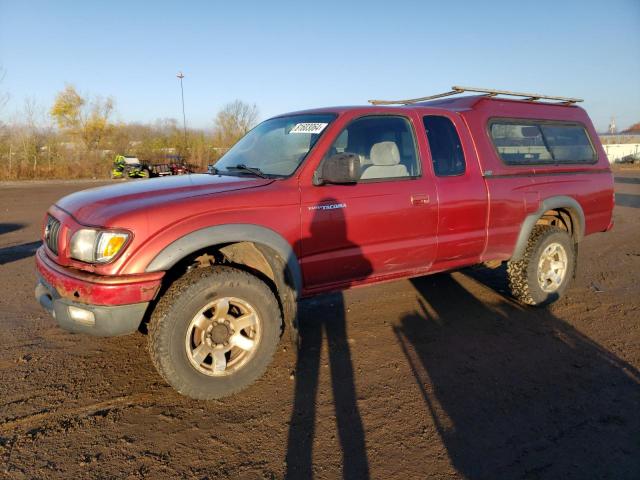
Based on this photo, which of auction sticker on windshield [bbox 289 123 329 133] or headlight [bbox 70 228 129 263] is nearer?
headlight [bbox 70 228 129 263]

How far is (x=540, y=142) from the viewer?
4.83m

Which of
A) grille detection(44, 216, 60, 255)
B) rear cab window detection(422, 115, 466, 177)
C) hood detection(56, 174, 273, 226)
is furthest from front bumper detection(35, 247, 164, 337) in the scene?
rear cab window detection(422, 115, 466, 177)

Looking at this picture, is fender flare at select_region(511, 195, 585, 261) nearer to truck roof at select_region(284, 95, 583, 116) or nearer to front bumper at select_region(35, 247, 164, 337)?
truck roof at select_region(284, 95, 583, 116)

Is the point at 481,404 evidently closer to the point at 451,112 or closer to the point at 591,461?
the point at 591,461

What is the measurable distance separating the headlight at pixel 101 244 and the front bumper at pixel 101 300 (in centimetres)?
12

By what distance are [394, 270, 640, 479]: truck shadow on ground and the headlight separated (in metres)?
2.24

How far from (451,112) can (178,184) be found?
2.61m

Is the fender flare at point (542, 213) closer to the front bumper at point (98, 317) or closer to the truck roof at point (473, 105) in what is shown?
the truck roof at point (473, 105)

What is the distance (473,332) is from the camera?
13.6 ft

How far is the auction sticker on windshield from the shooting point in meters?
3.58

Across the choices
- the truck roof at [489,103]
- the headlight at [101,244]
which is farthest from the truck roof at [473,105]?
the headlight at [101,244]

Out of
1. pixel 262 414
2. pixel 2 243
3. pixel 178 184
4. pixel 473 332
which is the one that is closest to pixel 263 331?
pixel 262 414

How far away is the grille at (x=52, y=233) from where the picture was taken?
305cm

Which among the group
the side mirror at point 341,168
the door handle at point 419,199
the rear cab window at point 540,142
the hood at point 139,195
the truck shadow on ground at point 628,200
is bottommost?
the truck shadow on ground at point 628,200
